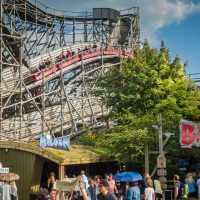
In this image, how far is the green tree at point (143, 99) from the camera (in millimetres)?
26141

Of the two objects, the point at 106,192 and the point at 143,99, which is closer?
the point at 106,192

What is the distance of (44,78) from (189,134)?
1885 centimetres

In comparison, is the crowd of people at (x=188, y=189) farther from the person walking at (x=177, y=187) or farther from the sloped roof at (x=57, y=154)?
the sloped roof at (x=57, y=154)

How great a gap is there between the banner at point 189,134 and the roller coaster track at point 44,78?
1221cm

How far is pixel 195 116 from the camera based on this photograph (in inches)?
1131

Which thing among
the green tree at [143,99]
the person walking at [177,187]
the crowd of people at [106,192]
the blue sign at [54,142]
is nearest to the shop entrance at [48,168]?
the blue sign at [54,142]

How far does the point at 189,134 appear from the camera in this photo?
79.7ft

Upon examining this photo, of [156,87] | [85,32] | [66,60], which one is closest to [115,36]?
[85,32]

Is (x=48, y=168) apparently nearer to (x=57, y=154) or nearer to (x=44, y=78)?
(x=57, y=154)

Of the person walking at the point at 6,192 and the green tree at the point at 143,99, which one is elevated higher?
the green tree at the point at 143,99

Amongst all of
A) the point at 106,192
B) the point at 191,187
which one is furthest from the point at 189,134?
the point at 106,192

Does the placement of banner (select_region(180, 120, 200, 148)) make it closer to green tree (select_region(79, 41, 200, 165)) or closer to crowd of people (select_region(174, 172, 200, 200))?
green tree (select_region(79, 41, 200, 165))

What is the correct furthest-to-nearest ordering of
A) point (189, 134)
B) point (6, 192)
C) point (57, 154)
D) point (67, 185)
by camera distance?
point (189, 134) → point (57, 154) → point (6, 192) → point (67, 185)

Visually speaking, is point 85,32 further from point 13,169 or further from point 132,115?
point 13,169
